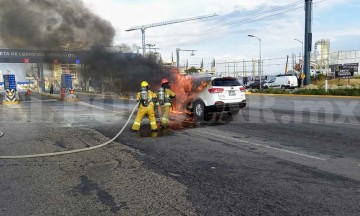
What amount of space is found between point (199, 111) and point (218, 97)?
3.39 feet

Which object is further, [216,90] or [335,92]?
[335,92]

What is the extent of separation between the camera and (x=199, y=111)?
12.7 m

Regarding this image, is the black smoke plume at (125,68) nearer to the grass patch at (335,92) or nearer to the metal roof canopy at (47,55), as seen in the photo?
the metal roof canopy at (47,55)

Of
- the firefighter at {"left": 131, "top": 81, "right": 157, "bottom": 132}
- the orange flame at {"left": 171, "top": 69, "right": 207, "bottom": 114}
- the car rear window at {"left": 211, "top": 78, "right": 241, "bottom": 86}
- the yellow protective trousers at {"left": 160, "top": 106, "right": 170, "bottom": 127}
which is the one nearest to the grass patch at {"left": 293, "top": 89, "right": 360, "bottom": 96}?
the car rear window at {"left": 211, "top": 78, "right": 241, "bottom": 86}

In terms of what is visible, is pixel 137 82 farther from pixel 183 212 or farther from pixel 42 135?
pixel 183 212

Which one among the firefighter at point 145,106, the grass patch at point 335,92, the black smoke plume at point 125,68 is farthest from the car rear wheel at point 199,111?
the grass patch at point 335,92

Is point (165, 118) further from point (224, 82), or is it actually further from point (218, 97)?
point (224, 82)

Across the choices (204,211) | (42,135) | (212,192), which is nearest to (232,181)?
(212,192)

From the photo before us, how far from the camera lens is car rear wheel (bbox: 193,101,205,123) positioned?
1255 cm

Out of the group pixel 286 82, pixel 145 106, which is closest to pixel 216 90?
pixel 145 106

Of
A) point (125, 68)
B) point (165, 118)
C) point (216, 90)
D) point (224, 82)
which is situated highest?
point (125, 68)

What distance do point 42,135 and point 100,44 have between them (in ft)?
24.1

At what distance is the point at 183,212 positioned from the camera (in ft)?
13.0

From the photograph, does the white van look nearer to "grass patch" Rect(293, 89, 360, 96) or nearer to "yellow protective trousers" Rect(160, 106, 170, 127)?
"grass patch" Rect(293, 89, 360, 96)
